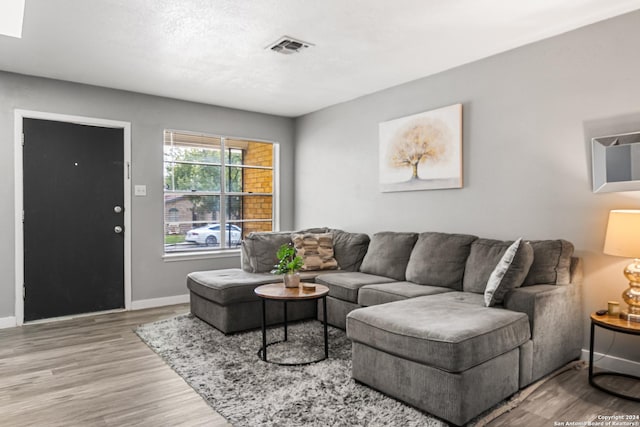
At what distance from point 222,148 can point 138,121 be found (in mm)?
1081

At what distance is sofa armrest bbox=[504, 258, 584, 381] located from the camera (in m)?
2.59

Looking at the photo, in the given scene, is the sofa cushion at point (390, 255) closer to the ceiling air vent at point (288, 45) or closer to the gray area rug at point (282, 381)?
the gray area rug at point (282, 381)

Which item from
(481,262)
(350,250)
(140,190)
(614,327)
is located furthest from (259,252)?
(614,327)

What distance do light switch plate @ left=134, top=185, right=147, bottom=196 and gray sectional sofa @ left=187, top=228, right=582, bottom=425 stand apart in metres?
1.30

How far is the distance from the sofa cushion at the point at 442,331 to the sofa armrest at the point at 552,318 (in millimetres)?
115

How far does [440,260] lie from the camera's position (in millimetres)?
3553

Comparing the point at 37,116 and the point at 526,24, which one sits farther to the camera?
the point at 37,116

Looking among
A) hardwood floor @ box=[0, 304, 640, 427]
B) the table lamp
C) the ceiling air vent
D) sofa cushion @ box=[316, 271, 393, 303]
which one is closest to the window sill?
hardwood floor @ box=[0, 304, 640, 427]

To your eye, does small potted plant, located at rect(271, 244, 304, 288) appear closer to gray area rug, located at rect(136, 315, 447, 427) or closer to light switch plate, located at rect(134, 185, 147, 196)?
gray area rug, located at rect(136, 315, 447, 427)

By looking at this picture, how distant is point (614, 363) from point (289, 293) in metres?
2.34

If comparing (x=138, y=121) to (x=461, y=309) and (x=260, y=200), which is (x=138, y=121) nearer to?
(x=260, y=200)

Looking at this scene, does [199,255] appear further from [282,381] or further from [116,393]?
[282,381]

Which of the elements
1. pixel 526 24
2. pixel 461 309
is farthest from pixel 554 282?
pixel 526 24

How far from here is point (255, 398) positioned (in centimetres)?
241
